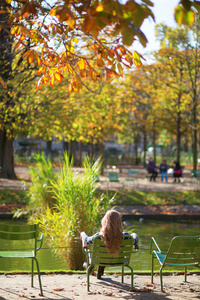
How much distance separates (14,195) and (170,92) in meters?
15.1

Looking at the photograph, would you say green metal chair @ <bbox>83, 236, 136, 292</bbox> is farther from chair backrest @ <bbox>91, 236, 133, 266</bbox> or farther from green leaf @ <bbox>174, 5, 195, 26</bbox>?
green leaf @ <bbox>174, 5, 195, 26</bbox>

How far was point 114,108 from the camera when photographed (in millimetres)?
29141

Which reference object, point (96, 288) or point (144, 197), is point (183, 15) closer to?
point (96, 288)

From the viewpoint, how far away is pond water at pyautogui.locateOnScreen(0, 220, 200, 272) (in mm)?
9422

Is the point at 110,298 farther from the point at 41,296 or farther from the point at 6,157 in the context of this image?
the point at 6,157

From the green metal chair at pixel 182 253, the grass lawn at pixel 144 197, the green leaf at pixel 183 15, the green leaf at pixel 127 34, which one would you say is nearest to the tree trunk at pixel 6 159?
the grass lawn at pixel 144 197

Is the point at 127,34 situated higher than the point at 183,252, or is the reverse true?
the point at 127,34

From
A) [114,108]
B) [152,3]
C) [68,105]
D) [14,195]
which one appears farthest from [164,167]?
[152,3]

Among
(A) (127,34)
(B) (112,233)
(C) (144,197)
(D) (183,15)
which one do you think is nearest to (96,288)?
(B) (112,233)

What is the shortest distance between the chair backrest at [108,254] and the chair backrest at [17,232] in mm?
882

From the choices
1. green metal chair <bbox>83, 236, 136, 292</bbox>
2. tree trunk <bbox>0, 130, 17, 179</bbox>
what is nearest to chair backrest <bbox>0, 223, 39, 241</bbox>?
green metal chair <bbox>83, 236, 136, 292</bbox>

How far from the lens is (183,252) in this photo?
6688 millimetres

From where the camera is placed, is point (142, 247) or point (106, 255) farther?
point (142, 247)

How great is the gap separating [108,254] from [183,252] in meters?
1.12
